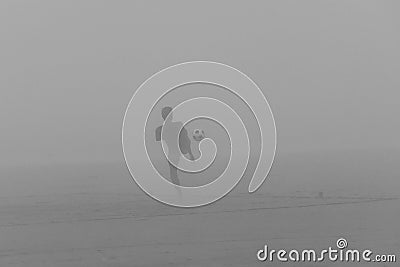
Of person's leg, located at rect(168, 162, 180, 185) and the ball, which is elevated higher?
the ball

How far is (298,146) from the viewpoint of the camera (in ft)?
6.91

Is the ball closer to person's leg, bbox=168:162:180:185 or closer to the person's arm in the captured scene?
the person's arm

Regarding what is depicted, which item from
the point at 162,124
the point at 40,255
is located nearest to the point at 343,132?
the point at 162,124

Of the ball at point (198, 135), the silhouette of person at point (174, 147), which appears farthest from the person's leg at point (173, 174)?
the ball at point (198, 135)

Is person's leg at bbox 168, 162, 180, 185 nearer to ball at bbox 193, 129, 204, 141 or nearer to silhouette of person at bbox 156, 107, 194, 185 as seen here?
silhouette of person at bbox 156, 107, 194, 185

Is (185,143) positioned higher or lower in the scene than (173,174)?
higher

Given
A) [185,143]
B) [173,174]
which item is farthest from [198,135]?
[173,174]

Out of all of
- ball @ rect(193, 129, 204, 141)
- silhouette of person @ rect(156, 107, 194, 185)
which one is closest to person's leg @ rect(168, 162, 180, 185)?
silhouette of person @ rect(156, 107, 194, 185)

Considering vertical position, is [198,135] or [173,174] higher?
[198,135]

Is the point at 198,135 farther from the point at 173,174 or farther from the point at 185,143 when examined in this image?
the point at 173,174

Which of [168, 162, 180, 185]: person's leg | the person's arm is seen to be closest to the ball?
the person's arm

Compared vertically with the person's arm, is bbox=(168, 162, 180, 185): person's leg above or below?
below

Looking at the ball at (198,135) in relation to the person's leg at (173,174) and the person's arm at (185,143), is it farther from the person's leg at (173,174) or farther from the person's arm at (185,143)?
the person's leg at (173,174)

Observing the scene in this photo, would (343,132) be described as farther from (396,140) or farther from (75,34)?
(75,34)
